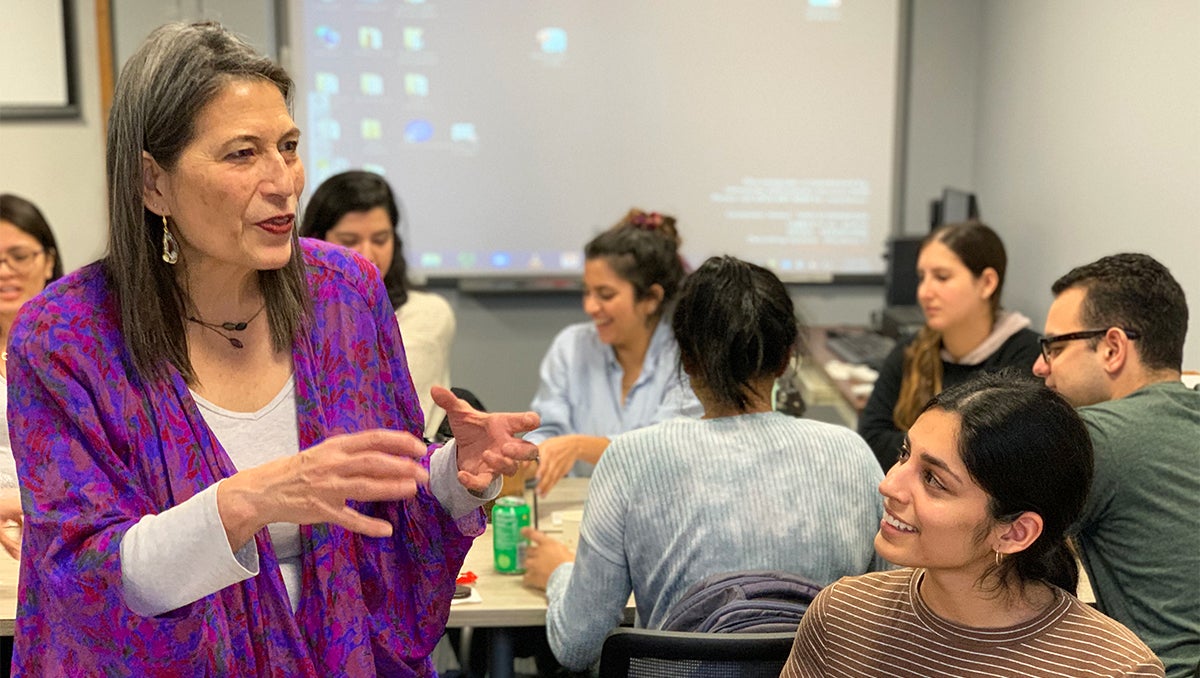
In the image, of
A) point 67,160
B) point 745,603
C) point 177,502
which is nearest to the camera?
point 177,502

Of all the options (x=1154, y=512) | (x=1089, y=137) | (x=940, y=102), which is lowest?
(x=1154, y=512)

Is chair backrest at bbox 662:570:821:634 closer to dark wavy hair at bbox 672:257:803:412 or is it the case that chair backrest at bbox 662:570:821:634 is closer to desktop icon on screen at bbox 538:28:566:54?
dark wavy hair at bbox 672:257:803:412

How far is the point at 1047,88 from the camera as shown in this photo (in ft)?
12.9

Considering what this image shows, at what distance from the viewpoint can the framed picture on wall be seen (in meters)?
4.57

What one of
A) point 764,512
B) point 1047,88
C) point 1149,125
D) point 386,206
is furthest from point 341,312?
point 1047,88

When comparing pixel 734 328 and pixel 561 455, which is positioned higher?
pixel 734 328

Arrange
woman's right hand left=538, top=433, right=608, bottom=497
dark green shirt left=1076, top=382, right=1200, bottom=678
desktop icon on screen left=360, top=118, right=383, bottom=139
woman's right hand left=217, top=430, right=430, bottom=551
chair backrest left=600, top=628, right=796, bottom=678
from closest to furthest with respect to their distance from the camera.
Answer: woman's right hand left=217, top=430, right=430, bottom=551 < chair backrest left=600, top=628, right=796, bottom=678 < dark green shirt left=1076, top=382, right=1200, bottom=678 < woman's right hand left=538, top=433, right=608, bottom=497 < desktop icon on screen left=360, top=118, right=383, bottom=139

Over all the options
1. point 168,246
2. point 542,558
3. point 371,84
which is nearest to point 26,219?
point 542,558

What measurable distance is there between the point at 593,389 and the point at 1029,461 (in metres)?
1.83

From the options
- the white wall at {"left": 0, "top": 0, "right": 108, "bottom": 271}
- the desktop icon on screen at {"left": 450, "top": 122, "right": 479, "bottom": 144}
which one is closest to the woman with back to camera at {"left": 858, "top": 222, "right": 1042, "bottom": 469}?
the desktop icon on screen at {"left": 450, "top": 122, "right": 479, "bottom": 144}

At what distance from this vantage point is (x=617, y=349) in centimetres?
321

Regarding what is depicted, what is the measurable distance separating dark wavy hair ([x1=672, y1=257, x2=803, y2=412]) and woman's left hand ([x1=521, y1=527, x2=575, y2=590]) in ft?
1.49

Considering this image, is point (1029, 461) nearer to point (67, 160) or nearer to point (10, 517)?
point (10, 517)

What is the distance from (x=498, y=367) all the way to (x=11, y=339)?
3652mm
